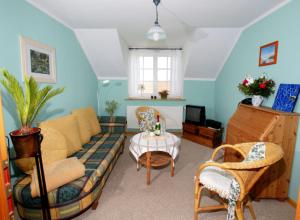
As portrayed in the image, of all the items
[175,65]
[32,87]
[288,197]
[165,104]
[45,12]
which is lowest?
[288,197]

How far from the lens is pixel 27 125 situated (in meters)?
1.54

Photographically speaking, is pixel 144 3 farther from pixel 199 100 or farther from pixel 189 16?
pixel 199 100

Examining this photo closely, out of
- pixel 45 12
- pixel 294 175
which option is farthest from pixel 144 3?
pixel 294 175

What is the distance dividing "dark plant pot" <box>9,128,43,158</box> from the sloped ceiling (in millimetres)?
1954

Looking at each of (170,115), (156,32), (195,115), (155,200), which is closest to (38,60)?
(156,32)

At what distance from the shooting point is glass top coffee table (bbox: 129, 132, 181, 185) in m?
2.43

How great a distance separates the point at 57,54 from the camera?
2.84 metres

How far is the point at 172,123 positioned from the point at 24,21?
3.85 metres

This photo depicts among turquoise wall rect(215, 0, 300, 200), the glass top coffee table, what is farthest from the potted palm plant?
turquoise wall rect(215, 0, 300, 200)

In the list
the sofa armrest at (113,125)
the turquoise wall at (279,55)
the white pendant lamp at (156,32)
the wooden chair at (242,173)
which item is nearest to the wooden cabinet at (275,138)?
the turquoise wall at (279,55)

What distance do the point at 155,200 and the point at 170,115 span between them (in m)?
2.88

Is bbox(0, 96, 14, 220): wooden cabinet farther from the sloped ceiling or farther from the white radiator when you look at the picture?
the white radiator

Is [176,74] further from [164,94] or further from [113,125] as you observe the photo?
[113,125]

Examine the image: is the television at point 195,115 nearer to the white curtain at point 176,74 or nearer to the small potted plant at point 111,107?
the white curtain at point 176,74
